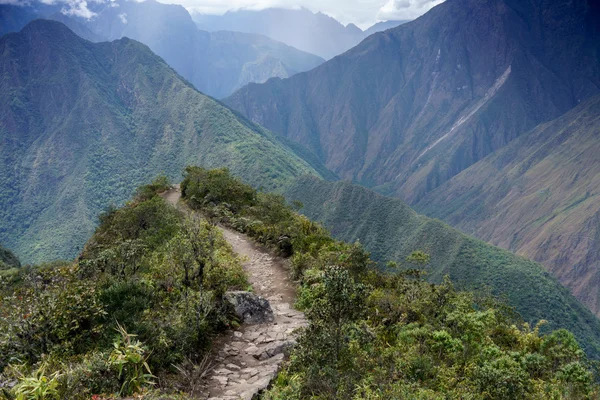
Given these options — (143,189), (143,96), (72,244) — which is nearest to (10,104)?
(143,96)

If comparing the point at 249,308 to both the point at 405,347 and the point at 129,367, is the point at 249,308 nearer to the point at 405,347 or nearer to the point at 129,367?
the point at 405,347

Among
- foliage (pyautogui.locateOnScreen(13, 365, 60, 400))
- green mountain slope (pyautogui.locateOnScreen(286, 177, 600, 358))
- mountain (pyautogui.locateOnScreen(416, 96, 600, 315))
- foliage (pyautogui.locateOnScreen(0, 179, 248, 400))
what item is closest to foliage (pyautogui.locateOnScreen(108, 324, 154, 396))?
foliage (pyautogui.locateOnScreen(0, 179, 248, 400))

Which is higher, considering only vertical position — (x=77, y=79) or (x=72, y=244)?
(x=77, y=79)

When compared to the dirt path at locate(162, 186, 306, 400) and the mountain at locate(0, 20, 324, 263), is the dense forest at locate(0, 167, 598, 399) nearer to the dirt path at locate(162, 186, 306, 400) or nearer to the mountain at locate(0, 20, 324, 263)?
the dirt path at locate(162, 186, 306, 400)

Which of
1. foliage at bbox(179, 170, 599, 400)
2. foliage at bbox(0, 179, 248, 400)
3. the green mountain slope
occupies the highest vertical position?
foliage at bbox(179, 170, 599, 400)

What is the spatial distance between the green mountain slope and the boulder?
6007 cm

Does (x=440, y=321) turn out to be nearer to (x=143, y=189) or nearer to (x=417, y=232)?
(x=143, y=189)

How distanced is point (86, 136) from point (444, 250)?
142868 mm

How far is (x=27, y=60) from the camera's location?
182000 mm

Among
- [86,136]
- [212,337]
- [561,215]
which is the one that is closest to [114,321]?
[212,337]

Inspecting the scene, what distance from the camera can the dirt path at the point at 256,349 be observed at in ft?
31.3

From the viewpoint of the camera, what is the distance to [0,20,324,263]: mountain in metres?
133

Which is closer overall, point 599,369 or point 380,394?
point 380,394

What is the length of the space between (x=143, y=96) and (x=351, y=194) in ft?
374
